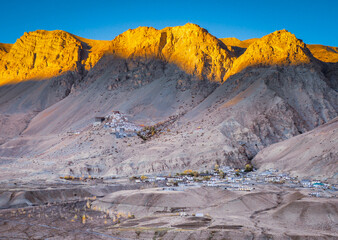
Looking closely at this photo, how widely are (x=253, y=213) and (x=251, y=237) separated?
18.8ft

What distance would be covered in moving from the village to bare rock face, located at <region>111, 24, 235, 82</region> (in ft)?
113

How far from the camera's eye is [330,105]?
2143 inches

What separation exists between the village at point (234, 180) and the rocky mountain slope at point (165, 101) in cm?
293


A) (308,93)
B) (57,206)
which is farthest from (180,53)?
(57,206)

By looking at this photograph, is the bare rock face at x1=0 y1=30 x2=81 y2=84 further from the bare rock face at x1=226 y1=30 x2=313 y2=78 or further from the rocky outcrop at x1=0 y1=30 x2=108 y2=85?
the bare rock face at x1=226 y1=30 x2=313 y2=78

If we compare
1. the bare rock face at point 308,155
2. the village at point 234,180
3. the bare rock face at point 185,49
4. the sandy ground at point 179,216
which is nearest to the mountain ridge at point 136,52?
the bare rock face at point 185,49

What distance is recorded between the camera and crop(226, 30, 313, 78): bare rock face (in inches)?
2416

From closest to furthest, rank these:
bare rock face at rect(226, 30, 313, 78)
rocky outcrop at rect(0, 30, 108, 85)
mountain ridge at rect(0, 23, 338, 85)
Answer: bare rock face at rect(226, 30, 313, 78), mountain ridge at rect(0, 23, 338, 85), rocky outcrop at rect(0, 30, 108, 85)

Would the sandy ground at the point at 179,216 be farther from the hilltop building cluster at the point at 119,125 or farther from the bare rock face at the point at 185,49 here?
the bare rock face at the point at 185,49

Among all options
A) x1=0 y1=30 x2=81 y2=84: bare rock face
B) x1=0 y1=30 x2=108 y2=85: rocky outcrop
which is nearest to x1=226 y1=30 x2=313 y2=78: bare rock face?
x1=0 y1=30 x2=108 y2=85: rocky outcrop

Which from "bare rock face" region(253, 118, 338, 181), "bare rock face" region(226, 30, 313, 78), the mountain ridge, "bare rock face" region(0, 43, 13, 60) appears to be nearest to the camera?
"bare rock face" region(253, 118, 338, 181)

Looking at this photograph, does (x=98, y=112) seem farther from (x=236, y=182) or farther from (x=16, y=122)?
(x=236, y=182)

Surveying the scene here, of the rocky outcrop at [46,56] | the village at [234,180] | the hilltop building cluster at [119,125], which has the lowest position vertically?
the village at [234,180]

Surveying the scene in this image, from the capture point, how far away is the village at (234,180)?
29.4m
